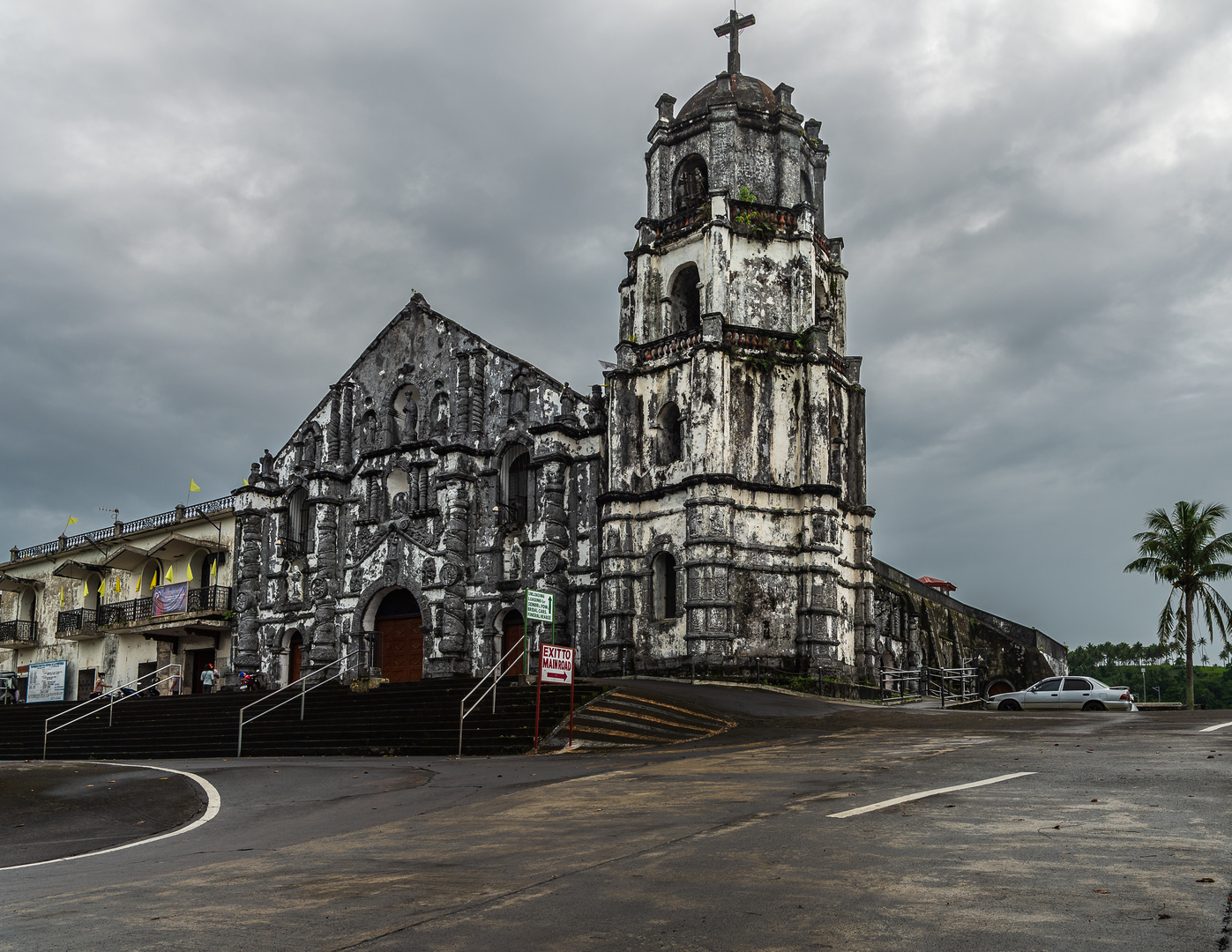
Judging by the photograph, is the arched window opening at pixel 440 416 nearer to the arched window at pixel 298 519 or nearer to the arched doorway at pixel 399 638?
the arched doorway at pixel 399 638

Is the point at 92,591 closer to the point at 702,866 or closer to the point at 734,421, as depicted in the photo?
the point at 734,421

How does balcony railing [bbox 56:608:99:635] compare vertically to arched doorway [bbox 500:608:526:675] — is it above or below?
above

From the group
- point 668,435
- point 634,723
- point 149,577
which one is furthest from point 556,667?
point 149,577

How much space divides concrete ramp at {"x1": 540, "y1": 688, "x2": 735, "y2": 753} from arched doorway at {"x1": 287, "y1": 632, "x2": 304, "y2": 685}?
1911 centimetres

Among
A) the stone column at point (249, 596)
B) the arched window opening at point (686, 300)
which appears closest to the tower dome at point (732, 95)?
the arched window opening at point (686, 300)

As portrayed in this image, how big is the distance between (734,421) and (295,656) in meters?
18.6

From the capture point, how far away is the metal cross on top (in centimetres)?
3369

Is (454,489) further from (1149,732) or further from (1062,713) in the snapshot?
(1149,732)

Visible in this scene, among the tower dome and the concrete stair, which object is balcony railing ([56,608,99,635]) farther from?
the tower dome

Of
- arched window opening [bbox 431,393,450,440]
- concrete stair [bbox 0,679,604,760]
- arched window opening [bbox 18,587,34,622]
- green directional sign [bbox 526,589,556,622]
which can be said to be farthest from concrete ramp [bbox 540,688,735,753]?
arched window opening [bbox 18,587,34,622]

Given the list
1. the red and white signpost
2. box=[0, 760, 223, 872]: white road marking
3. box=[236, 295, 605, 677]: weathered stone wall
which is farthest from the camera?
box=[236, 295, 605, 677]: weathered stone wall

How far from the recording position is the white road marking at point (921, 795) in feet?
27.9

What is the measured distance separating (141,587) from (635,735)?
3222 centimetres

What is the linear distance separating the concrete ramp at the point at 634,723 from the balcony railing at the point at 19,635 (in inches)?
1520
